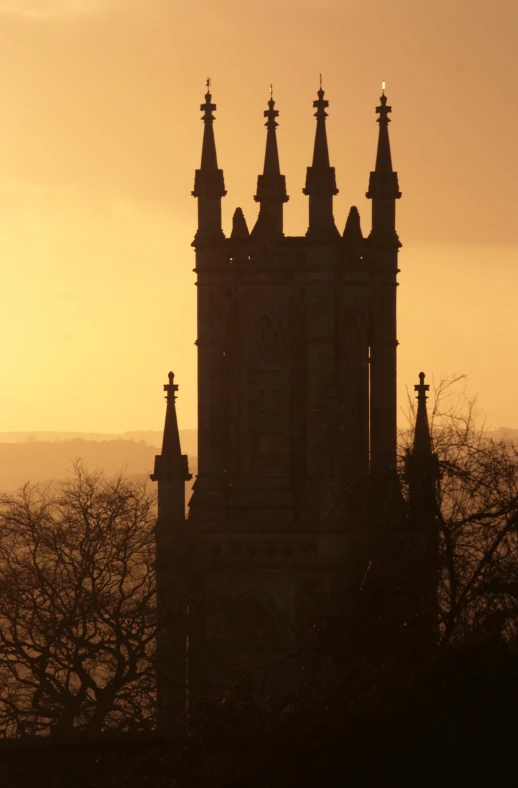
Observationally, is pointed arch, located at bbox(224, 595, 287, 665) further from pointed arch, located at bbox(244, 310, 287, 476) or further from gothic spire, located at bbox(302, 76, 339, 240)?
gothic spire, located at bbox(302, 76, 339, 240)

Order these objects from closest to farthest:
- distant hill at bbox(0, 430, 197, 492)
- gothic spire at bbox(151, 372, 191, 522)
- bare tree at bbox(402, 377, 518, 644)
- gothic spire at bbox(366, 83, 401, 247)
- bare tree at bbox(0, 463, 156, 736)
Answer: bare tree at bbox(402, 377, 518, 644), bare tree at bbox(0, 463, 156, 736), gothic spire at bbox(151, 372, 191, 522), gothic spire at bbox(366, 83, 401, 247), distant hill at bbox(0, 430, 197, 492)

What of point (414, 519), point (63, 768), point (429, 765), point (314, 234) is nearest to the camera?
point (429, 765)

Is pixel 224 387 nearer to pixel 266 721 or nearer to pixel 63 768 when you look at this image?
pixel 63 768

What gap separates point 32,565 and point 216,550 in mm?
4587

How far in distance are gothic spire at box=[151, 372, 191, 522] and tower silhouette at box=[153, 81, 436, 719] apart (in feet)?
0.13

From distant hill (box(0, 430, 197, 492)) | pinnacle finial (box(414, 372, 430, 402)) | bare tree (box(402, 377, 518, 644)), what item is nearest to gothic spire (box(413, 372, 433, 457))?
pinnacle finial (box(414, 372, 430, 402))

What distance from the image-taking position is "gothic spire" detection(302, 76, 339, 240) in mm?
57125

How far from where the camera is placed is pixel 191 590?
5475 centimetres

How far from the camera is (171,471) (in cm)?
5762

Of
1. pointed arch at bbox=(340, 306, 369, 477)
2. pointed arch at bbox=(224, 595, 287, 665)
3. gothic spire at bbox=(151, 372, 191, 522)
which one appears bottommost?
pointed arch at bbox=(224, 595, 287, 665)

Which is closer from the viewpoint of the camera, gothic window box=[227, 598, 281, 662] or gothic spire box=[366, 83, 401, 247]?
gothic window box=[227, 598, 281, 662]

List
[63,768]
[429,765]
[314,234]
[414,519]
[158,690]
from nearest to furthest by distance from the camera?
[429,765] < [414,519] < [63,768] < [158,690] < [314,234]

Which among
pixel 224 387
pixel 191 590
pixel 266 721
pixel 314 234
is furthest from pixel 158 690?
pixel 266 721

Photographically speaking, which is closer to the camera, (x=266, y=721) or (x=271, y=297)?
(x=266, y=721)
